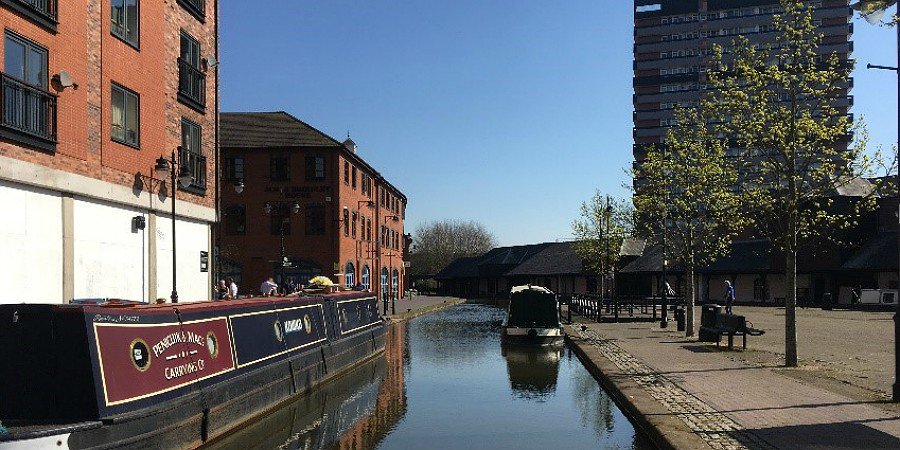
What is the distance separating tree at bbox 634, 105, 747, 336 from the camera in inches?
867

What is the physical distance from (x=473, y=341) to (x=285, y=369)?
1274 cm

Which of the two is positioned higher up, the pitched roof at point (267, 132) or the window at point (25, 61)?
the pitched roof at point (267, 132)

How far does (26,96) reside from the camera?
12.6m

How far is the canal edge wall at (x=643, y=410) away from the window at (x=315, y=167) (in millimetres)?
25830

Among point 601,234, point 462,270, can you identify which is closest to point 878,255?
point 601,234

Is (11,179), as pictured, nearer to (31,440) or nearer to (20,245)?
(20,245)

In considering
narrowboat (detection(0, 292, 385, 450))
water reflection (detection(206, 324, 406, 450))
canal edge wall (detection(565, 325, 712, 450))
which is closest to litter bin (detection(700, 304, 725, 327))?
canal edge wall (detection(565, 325, 712, 450))

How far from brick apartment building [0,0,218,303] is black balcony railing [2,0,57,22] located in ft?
0.08

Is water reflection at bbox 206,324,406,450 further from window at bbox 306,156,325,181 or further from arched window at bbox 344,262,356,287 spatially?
arched window at bbox 344,262,356,287

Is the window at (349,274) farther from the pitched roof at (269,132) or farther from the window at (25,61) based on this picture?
the window at (25,61)

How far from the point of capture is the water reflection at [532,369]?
1501 centimetres

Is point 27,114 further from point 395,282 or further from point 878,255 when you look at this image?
point 395,282

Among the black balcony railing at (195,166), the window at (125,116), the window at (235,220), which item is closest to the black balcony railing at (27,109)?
the window at (125,116)

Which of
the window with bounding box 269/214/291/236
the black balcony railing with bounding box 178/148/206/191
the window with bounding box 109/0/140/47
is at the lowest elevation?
the window with bounding box 269/214/291/236
